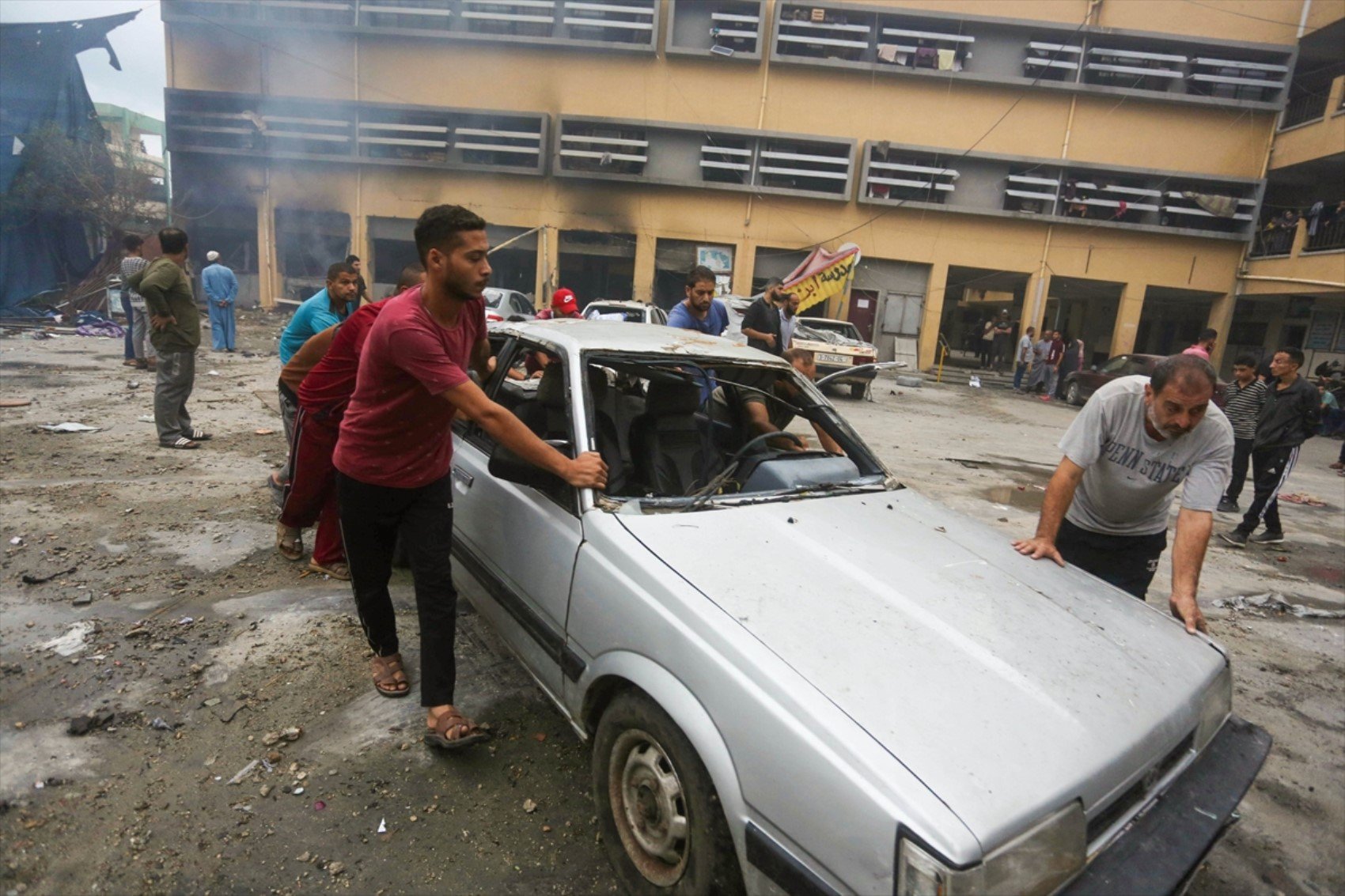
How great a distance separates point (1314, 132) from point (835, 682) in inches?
938

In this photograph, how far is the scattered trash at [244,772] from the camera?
7.20ft

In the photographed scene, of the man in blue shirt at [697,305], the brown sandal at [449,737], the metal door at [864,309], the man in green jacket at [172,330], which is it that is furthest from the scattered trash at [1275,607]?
the metal door at [864,309]

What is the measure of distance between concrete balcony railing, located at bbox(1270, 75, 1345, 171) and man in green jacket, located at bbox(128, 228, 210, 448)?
23.1 meters

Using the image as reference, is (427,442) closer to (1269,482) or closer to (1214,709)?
(1214,709)

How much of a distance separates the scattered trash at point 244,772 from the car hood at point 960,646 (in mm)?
1500

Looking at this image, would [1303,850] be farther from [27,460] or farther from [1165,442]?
[27,460]

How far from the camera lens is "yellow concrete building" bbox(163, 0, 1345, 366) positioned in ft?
62.4

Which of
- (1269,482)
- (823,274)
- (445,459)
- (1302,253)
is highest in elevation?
(1302,253)

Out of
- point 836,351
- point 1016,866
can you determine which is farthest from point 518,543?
point 836,351

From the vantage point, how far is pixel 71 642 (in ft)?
9.39

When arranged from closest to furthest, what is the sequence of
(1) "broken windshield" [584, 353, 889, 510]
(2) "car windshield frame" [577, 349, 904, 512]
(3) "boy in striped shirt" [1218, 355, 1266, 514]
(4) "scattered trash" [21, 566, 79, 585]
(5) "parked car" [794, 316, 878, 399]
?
(2) "car windshield frame" [577, 349, 904, 512]
(1) "broken windshield" [584, 353, 889, 510]
(4) "scattered trash" [21, 566, 79, 585]
(3) "boy in striped shirt" [1218, 355, 1266, 514]
(5) "parked car" [794, 316, 878, 399]

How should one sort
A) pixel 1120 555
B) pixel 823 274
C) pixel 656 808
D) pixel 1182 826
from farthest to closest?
pixel 823 274
pixel 1120 555
pixel 656 808
pixel 1182 826

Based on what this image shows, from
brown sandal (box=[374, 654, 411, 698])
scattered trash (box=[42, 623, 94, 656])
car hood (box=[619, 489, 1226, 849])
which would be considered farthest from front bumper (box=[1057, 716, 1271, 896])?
scattered trash (box=[42, 623, 94, 656])

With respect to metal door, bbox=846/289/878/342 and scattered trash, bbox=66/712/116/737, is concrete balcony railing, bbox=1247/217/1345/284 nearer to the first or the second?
metal door, bbox=846/289/878/342
